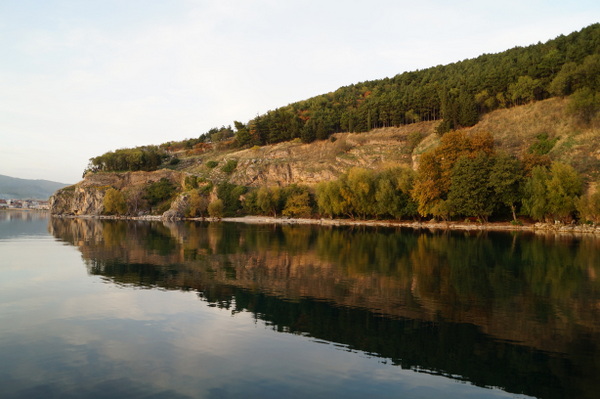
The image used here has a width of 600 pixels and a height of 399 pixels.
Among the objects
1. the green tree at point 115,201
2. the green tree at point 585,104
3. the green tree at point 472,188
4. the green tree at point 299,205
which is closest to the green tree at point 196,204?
the green tree at point 115,201

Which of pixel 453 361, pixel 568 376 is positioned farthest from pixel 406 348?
pixel 568 376

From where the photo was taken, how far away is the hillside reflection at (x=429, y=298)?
39.6 feet

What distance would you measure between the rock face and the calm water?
321ft

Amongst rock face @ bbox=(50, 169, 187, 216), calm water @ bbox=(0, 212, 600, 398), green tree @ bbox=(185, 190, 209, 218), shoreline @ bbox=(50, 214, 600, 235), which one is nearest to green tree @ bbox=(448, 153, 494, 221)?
shoreline @ bbox=(50, 214, 600, 235)

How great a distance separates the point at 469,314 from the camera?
666 inches

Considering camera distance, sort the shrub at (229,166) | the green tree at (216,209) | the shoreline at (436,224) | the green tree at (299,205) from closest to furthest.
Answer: the shoreline at (436,224) < the green tree at (299,205) < the green tree at (216,209) < the shrub at (229,166)

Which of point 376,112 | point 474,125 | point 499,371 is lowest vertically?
point 499,371

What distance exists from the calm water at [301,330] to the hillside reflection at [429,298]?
0.28 ft

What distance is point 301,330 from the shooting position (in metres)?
15.0

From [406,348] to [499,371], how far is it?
9.13ft

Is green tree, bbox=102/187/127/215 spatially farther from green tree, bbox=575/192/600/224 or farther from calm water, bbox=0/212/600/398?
green tree, bbox=575/192/600/224

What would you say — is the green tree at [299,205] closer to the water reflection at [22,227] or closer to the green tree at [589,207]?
the water reflection at [22,227]

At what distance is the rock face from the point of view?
406 ft

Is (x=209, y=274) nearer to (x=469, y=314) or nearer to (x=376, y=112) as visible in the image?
(x=469, y=314)
